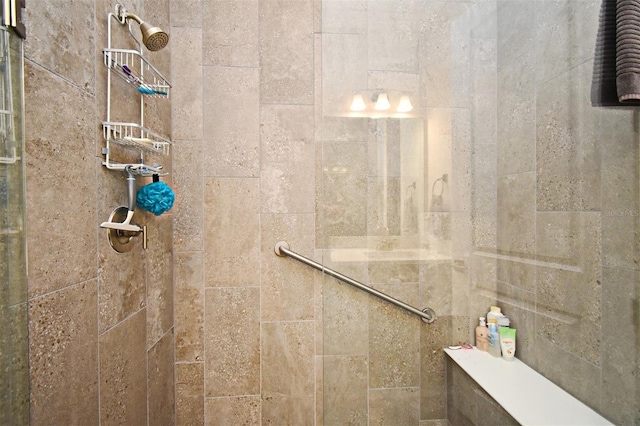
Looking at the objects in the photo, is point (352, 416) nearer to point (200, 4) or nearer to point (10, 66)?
point (10, 66)

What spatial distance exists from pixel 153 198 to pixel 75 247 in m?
0.27

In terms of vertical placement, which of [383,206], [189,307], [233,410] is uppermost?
[383,206]

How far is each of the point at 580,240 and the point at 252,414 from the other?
1.47 m

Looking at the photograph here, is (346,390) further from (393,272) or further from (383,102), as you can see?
(383,102)

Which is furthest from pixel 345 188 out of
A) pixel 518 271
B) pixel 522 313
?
pixel 522 313

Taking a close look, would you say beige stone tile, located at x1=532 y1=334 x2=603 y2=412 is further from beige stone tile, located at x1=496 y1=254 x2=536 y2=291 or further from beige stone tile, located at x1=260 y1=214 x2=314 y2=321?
beige stone tile, located at x1=260 y1=214 x2=314 y2=321

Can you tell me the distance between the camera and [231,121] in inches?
54.0

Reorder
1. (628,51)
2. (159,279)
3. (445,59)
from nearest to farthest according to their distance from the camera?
(628,51)
(445,59)
(159,279)

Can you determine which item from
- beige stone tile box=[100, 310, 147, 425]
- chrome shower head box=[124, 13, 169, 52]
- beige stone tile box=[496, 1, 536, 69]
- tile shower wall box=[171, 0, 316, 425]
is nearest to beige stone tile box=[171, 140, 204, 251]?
tile shower wall box=[171, 0, 316, 425]

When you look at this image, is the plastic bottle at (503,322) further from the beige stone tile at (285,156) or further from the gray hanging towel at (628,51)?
the beige stone tile at (285,156)

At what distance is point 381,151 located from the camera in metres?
0.98

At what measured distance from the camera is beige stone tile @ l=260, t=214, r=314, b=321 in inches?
54.8

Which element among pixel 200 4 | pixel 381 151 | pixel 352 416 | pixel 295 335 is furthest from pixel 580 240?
pixel 200 4

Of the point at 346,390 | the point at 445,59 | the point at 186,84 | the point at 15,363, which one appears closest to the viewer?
the point at 15,363
